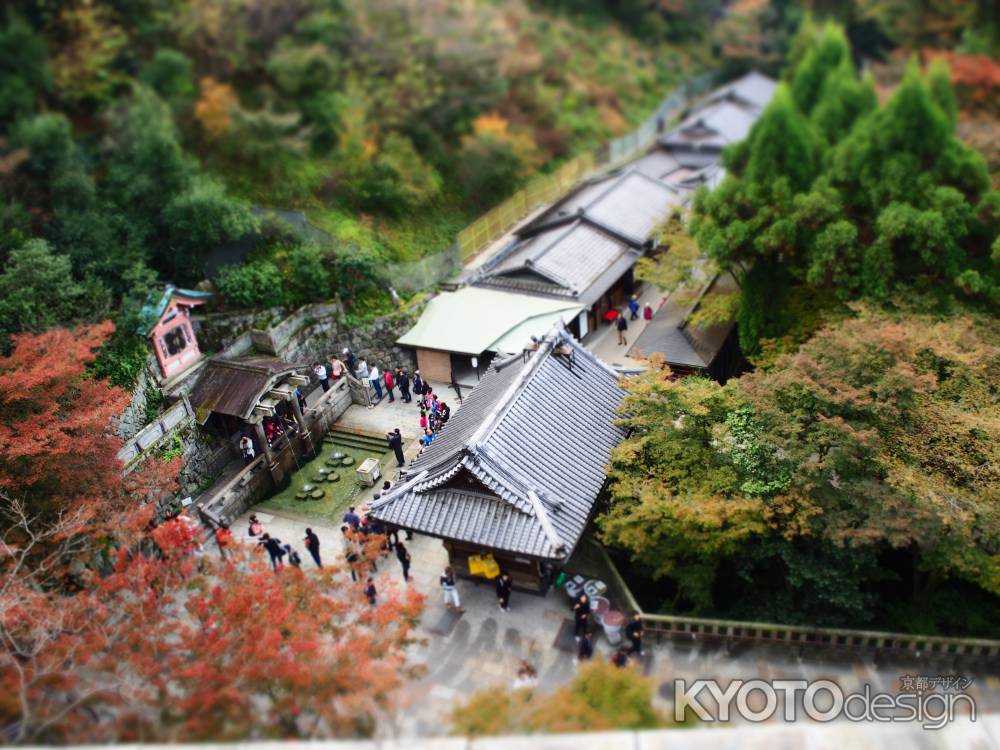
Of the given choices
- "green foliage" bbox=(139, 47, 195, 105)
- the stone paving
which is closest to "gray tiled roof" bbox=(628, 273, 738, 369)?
the stone paving

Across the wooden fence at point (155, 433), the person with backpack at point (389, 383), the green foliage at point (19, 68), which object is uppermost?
the green foliage at point (19, 68)

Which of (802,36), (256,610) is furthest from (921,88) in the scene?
Result: (802,36)

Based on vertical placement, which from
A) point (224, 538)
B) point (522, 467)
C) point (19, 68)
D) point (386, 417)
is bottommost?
point (386, 417)

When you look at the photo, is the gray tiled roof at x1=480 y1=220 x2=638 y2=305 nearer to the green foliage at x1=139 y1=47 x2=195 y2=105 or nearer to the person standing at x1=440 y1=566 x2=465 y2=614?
the person standing at x1=440 y1=566 x2=465 y2=614

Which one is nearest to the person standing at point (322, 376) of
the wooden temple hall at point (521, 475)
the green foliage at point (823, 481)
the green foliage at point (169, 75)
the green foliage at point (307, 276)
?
the green foliage at point (307, 276)

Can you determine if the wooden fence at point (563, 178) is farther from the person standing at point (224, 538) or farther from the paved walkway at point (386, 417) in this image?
the person standing at point (224, 538)

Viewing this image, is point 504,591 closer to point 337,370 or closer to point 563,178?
point 337,370

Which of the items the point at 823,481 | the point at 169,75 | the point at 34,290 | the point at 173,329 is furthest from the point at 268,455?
the point at 169,75
